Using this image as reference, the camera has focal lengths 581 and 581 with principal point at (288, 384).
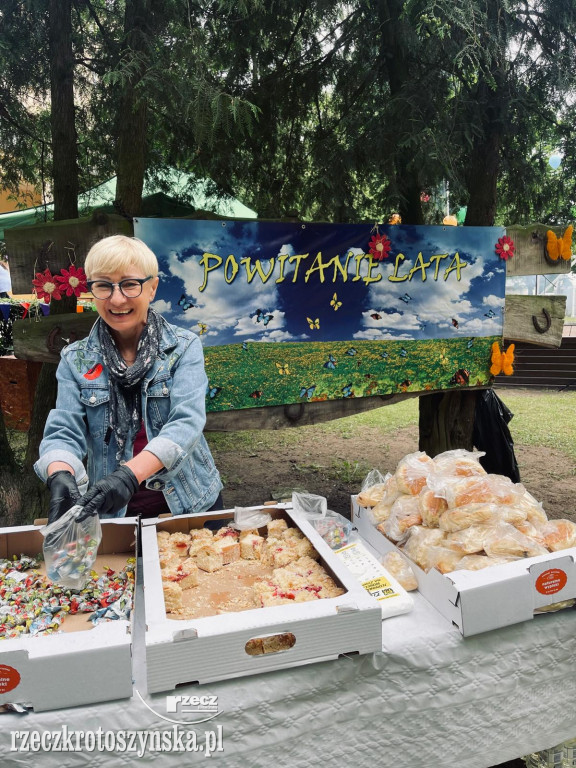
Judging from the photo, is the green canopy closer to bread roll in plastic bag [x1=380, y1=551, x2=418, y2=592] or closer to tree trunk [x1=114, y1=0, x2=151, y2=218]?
tree trunk [x1=114, y1=0, x2=151, y2=218]

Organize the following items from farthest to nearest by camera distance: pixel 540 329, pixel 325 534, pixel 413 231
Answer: pixel 540 329, pixel 413 231, pixel 325 534

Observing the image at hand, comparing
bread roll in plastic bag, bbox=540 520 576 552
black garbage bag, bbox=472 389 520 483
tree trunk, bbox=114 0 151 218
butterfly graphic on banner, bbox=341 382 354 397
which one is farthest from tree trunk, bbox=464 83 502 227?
bread roll in plastic bag, bbox=540 520 576 552

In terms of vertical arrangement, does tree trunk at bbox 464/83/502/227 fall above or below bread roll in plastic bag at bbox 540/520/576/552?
above

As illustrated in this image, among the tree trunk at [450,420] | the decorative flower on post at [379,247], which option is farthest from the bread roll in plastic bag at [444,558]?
the tree trunk at [450,420]

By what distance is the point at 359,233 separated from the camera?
3.41 m

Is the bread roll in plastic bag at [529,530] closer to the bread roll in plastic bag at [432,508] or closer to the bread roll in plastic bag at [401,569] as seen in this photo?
the bread roll in plastic bag at [432,508]

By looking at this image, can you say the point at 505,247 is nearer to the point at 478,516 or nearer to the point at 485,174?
the point at 485,174

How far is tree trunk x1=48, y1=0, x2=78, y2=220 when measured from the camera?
3.58 meters

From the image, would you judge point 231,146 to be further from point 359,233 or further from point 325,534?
point 325,534

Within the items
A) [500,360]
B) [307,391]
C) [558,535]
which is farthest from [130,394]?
[500,360]

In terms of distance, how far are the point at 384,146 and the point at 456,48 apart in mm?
687

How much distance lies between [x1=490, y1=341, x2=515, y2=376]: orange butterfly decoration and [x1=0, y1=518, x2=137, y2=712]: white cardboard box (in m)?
3.33

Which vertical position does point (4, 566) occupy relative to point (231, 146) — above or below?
below

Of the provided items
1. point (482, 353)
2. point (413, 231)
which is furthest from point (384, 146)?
point (482, 353)
